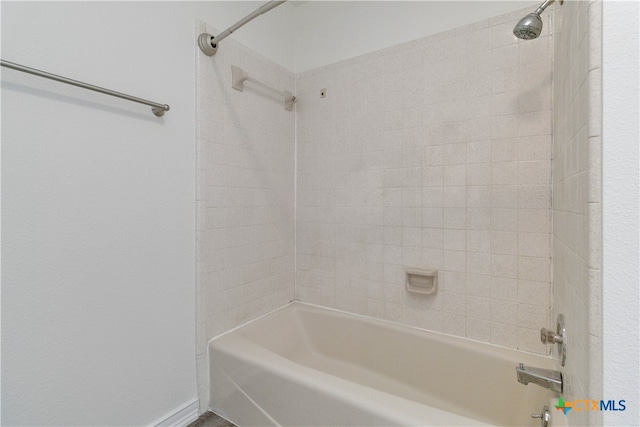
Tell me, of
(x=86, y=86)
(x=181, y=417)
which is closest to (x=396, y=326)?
(x=181, y=417)

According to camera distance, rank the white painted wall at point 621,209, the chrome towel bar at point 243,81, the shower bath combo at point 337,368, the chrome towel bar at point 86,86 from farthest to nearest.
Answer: the chrome towel bar at point 243,81 < the shower bath combo at point 337,368 < the chrome towel bar at point 86,86 < the white painted wall at point 621,209

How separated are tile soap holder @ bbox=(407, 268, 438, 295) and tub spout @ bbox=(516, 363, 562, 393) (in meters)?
0.63

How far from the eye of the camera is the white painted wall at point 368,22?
1.54 m

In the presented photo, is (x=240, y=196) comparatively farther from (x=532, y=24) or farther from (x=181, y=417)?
(x=532, y=24)

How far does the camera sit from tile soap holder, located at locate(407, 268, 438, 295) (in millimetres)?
1626

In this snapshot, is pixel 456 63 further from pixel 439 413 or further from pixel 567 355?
pixel 439 413

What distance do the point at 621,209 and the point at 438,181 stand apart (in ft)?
3.63

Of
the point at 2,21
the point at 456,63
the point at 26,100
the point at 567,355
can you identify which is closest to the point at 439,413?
the point at 567,355

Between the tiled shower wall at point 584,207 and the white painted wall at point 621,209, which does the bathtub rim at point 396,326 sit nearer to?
the tiled shower wall at point 584,207

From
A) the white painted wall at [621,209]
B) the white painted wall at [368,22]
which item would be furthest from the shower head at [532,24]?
the white painted wall at [621,209]

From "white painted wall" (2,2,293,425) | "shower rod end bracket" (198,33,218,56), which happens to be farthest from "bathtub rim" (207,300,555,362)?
"shower rod end bracket" (198,33,218,56)

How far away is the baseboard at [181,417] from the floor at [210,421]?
26 mm

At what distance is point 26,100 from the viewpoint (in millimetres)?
986

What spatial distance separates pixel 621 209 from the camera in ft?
1.75
